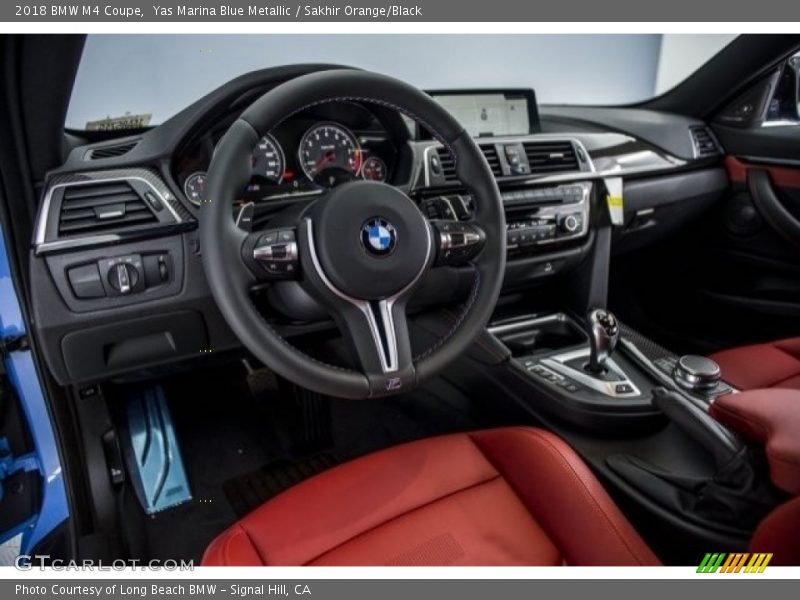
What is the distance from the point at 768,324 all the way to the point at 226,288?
6.18ft

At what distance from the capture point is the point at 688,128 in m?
1.96

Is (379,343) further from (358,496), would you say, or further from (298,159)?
(298,159)

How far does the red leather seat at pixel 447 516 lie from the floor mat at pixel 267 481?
0.60 meters

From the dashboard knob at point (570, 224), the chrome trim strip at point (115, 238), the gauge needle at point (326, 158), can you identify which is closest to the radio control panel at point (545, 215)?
the dashboard knob at point (570, 224)

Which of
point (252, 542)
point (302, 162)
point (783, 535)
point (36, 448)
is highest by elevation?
point (302, 162)

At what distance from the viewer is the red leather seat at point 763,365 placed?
1386 millimetres

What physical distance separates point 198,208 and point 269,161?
0.60 ft

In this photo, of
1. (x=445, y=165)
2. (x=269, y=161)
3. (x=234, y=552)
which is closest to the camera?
(x=234, y=552)

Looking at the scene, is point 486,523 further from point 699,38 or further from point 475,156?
point 699,38

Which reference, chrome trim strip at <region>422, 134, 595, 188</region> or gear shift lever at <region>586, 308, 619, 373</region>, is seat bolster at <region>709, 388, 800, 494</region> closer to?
gear shift lever at <region>586, 308, 619, 373</region>

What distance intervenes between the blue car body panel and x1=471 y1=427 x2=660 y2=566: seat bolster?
101 centimetres

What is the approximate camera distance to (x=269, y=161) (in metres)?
1.21

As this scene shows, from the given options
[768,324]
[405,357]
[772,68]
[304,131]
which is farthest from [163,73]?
[768,324]

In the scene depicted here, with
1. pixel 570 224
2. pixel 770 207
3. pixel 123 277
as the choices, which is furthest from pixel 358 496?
pixel 770 207
